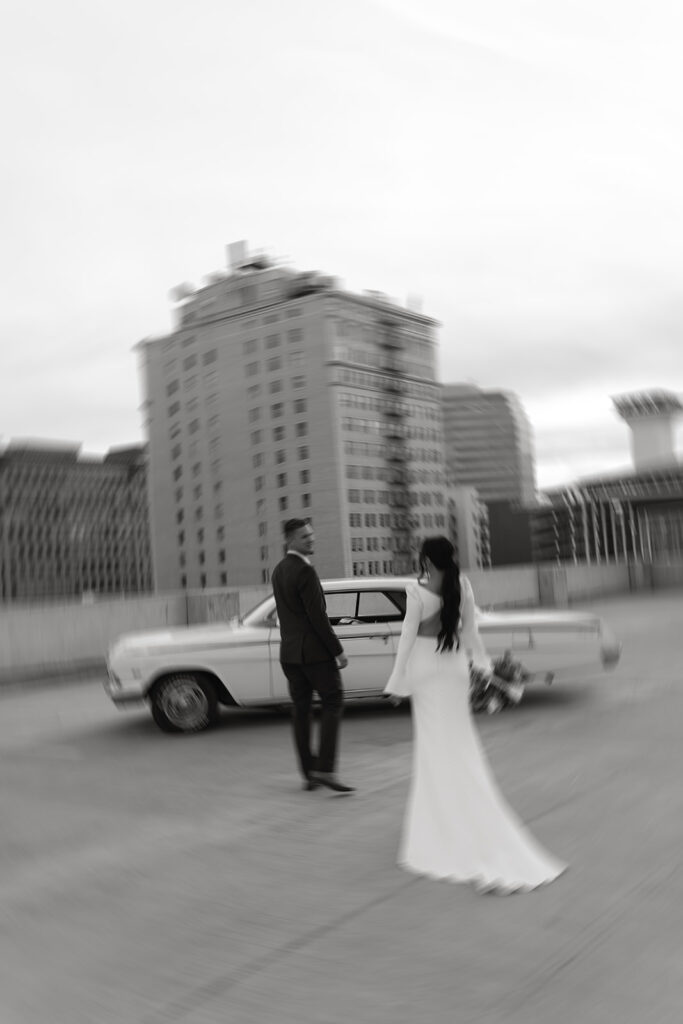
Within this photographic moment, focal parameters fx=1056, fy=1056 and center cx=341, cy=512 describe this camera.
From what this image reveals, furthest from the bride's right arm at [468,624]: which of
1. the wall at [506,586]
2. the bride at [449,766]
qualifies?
Answer: the wall at [506,586]

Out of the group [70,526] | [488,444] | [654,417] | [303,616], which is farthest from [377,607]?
[70,526]

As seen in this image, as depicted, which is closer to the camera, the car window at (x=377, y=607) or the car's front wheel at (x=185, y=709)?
the car's front wheel at (x=185, y=709)

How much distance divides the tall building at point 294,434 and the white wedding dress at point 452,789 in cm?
395

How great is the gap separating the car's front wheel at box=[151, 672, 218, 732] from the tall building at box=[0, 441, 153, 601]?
129 metres

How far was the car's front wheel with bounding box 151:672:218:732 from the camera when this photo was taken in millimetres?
9648

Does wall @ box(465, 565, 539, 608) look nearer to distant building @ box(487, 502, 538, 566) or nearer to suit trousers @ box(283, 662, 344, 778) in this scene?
distant building @ box(487, 502, 538, 566)

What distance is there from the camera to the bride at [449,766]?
459 centimetres

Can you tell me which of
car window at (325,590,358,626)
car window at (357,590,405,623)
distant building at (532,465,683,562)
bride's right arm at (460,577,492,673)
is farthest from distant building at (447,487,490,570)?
distant building at (532,465,683,562)

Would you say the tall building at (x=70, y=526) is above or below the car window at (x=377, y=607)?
above

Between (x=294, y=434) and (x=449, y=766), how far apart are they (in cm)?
549

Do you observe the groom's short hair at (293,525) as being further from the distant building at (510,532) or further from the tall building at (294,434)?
the distant building at (510,532)

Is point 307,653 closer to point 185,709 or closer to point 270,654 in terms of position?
point 270,654

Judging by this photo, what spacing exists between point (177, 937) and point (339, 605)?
248 inches

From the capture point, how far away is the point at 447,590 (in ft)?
16.9
